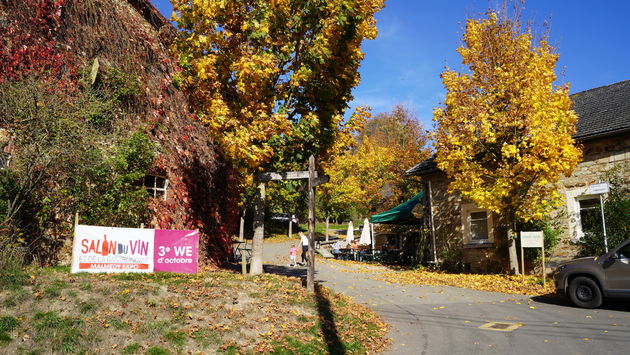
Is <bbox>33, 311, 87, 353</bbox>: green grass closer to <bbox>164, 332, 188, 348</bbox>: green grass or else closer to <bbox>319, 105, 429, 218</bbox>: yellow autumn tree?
<bbox>164, 332, 188, 348</bbox>: green grass

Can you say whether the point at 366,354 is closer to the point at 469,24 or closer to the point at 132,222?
the point at 132,222

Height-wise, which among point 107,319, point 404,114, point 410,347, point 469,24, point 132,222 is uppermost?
point 404,114

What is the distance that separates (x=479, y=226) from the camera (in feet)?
51.9

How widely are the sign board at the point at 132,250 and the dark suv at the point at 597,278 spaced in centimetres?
863

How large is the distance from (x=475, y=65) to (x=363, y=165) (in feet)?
79.0

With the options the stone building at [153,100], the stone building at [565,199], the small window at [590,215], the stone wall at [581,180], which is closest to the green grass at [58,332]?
the stone building at [153,100]

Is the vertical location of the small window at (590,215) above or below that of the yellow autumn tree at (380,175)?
below

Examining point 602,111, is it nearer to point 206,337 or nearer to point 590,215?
point 590,215

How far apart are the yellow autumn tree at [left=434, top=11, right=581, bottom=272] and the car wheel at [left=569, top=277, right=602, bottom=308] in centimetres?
326

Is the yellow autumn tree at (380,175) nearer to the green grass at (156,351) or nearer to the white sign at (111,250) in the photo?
the white sign at (111,250)

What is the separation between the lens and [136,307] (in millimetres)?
6059

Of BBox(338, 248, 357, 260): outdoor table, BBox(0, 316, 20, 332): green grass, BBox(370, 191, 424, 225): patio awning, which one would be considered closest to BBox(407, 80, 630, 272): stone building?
BBox(370, 191, 424, 225): patio awning

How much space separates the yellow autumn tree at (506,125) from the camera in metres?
11.9

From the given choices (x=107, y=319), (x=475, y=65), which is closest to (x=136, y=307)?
(x=107, y=319)
